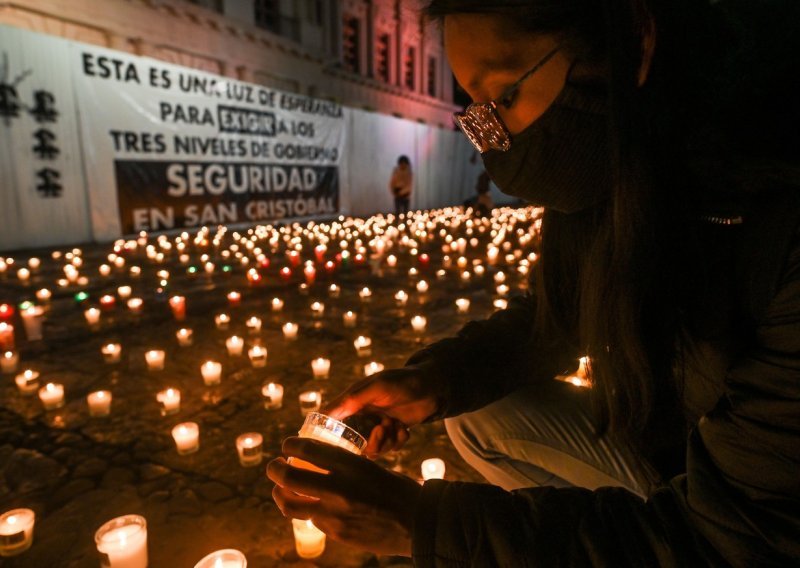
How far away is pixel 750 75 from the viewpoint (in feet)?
3.34

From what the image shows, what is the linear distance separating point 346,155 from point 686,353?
16.2m

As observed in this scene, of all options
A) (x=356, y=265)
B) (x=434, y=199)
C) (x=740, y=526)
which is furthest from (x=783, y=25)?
(x=434, y=199)

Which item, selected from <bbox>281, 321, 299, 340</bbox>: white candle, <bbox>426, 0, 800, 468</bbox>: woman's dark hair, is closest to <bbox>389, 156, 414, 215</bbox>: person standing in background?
<bbox>281, 321, 299, 340</bbox>: white candle

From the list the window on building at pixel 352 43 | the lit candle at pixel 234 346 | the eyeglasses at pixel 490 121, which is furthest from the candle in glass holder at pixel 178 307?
the window on building at pixel 352 43

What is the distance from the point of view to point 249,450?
2461mm

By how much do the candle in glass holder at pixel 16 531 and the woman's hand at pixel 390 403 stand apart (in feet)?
4.45

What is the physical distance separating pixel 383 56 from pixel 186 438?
78.4 ft

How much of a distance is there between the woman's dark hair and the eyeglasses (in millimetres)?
148

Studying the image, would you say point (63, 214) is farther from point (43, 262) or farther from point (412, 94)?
point (412, 94)

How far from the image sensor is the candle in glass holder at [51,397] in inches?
117

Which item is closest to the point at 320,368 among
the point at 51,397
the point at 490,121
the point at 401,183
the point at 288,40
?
the point at 51,397

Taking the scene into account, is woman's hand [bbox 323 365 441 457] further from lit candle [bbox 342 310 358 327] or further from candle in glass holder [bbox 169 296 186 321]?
candle in glass holder [bbox 169 296 186 321]

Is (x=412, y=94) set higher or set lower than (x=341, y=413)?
higher

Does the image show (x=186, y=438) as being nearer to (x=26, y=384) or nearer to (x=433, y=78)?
(x=26, y=384)
